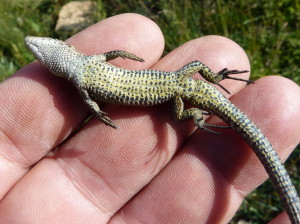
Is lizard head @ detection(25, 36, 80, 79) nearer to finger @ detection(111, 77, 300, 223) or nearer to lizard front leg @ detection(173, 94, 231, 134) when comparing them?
lizard front leg @ detection(173, 94, 231, 134)

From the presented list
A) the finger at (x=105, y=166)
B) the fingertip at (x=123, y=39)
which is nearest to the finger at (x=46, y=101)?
the fingertip at (x=123, y=39)

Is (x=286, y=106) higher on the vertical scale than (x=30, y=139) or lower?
higher

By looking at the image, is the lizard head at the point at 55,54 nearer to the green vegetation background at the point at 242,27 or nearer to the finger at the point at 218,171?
the finger at the point at 218,171

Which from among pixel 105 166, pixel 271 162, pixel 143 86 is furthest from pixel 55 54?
pixel 271 162

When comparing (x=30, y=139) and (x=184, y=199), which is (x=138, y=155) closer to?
(x=184, y=199)

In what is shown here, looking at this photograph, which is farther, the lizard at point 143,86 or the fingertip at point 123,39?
the fingertip at point 123,39

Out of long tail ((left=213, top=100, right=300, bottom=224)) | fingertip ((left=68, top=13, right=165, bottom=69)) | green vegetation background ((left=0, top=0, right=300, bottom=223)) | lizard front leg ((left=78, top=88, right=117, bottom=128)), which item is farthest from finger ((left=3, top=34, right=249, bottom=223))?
green vegetation background ((left=0, top=0, right=300, bottom=223))

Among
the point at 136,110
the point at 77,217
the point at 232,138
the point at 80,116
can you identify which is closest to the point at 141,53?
the point at 136,110
